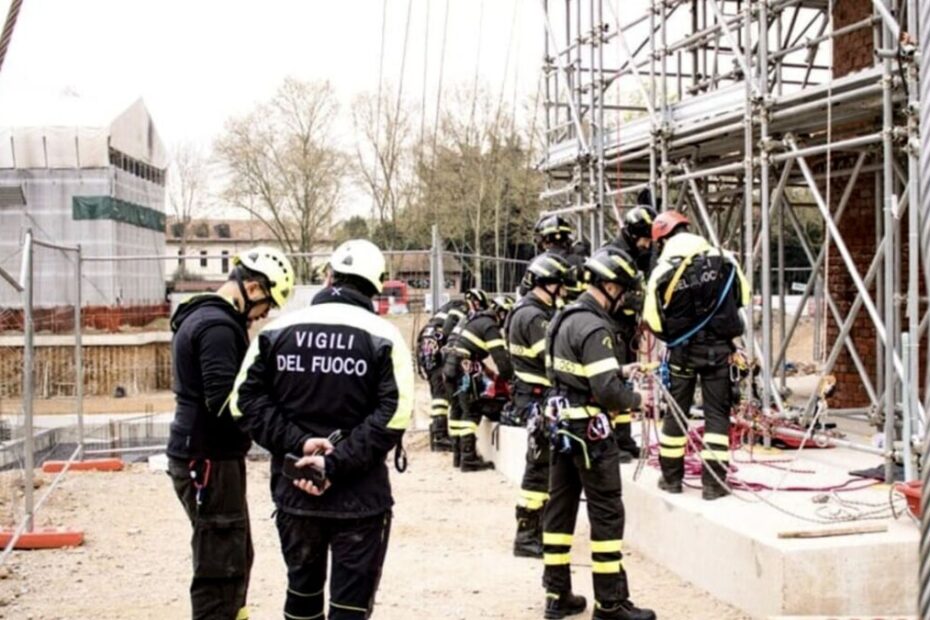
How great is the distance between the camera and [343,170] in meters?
47.5

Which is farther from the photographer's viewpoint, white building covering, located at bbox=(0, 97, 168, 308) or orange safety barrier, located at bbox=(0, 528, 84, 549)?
white building covering, located at bbox=(0, 97, 168, 308)

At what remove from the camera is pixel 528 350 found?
8672 mm

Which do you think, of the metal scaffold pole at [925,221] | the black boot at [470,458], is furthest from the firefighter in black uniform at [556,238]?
the metal scaffold pole at [925,221]

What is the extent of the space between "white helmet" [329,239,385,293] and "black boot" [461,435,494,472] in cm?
752

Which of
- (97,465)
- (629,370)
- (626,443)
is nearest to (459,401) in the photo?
(626,443)

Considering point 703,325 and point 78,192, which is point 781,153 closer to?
point 703,325

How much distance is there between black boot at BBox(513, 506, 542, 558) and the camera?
8141 millimetres

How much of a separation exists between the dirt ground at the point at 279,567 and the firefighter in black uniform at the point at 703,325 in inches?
40.9

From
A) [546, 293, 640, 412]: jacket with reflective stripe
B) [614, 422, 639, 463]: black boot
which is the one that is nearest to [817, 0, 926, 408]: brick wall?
[614, 422, 639, 463]: black boot

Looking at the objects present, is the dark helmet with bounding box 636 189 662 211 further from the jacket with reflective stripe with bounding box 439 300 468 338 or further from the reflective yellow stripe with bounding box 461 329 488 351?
the jacket with reflective stripe with bounding box 439 300 468 338

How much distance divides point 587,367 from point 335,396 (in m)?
1.97

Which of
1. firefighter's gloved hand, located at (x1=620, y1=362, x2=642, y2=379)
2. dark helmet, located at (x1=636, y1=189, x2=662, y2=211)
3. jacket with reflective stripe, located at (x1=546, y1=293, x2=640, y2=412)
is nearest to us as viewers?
jacket with reflective stripe, located at (x1=546, y1=293, x2=640, y2=412)

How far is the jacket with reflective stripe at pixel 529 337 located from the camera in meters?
8.47

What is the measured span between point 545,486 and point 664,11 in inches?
226
